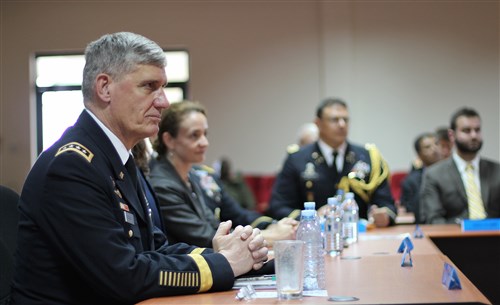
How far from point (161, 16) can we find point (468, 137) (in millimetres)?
2267

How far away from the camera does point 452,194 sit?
509cm

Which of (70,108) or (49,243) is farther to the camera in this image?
(70,108)

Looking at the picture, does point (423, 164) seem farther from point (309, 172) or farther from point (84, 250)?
point (84, 250)

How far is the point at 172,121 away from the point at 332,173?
62.5 inches

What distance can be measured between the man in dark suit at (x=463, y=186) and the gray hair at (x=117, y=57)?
10.9ft

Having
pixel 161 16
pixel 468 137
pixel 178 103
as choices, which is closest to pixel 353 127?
pixel 468 137

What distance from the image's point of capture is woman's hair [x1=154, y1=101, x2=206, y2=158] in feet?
11.9

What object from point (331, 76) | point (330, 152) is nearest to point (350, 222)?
point (330, 152)

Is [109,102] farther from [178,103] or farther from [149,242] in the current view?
[178,103]

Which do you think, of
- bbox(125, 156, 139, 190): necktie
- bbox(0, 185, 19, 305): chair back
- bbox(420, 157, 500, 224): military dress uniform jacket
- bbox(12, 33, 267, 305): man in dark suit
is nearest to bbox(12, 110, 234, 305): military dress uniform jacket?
bbox(12, 33, 267, 305): man in dark suit

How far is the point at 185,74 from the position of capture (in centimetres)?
885

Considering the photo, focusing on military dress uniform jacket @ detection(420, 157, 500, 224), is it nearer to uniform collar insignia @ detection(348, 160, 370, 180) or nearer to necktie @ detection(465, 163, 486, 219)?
necktie @ detection(465, 163, 486, 219)

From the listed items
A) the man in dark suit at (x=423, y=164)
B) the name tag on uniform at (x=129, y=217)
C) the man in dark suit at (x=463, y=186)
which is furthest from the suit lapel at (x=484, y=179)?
the name tag on uniform at (x=129, y=217)

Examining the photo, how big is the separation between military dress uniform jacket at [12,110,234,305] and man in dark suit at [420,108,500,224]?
10.9ft
